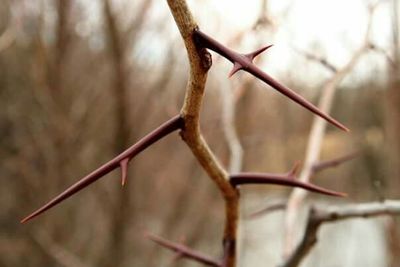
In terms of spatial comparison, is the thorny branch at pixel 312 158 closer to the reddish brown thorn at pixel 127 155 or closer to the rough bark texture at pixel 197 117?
the rough bark texture at pixel 197 117

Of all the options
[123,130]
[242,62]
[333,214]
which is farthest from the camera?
[123,130]

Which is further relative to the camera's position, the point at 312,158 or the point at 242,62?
the point at 312,158

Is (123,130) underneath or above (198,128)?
underneath

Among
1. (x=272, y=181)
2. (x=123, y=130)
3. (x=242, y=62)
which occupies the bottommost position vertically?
(x=123, y=130)

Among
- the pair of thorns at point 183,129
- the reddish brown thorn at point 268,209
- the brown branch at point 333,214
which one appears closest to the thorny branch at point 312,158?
the reddish brown thorn at point 268,209

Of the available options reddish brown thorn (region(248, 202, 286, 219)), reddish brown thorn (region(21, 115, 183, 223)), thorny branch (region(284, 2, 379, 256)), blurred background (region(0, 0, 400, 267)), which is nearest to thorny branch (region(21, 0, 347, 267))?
reddish brown thorn (region(21, 115, 183, 223))

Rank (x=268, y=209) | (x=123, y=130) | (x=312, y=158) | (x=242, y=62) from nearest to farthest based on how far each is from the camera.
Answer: (x=242, y=62) < (x=268, y=209) < (x=312, y=158) < (x=123, y=130)

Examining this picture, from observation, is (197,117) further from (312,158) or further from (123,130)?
(123,130)

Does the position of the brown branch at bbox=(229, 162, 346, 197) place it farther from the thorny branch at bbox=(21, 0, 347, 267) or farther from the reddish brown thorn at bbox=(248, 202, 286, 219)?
the reddish brown thorn at bbox=(248, 202, 286, 219)

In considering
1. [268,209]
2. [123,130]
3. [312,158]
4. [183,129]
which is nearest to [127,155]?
[183,129]
